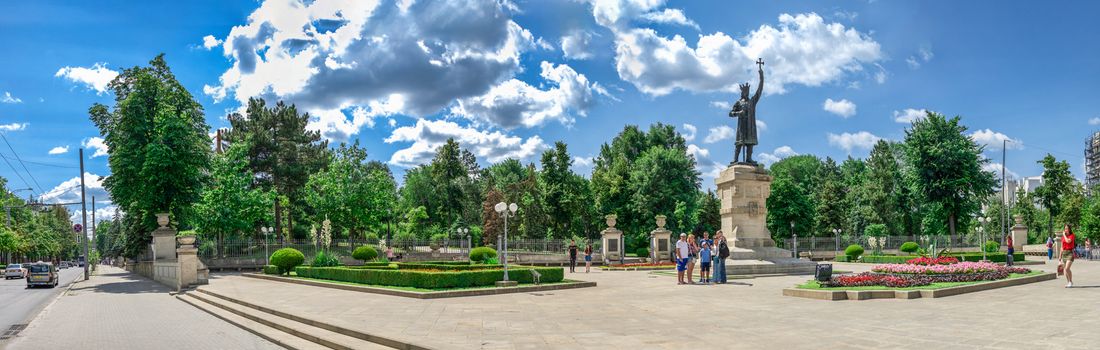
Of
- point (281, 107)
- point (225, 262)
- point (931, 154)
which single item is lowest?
point (225, 262)

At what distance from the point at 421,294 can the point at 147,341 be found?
6758 mm

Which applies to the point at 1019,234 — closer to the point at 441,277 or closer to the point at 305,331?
the point at 441,277

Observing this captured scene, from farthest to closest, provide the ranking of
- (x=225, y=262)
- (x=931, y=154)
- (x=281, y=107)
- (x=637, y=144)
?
(x=637, y=144)
(x=281, y=107)
(x=931, y=154)
(x=225, y=262)

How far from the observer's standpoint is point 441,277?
63.6ft

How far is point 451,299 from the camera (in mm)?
17766

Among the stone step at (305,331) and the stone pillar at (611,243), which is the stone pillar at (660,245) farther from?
the stone step at (305,331)

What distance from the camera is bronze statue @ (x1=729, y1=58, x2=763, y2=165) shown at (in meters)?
29.9

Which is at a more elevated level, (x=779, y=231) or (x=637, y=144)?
(x=637, y=144)

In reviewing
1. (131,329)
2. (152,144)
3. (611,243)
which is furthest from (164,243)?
(611,243)

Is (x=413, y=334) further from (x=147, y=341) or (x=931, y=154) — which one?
(x=931, y=154)

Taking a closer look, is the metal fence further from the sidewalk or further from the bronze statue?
the sidewalk

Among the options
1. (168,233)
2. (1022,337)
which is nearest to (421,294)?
(1022,337)

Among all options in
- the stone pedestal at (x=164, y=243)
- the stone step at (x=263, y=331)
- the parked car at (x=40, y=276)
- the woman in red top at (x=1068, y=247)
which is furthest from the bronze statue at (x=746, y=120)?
the parked car at (x=40, y=276)

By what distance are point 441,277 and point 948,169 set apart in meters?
44.9
